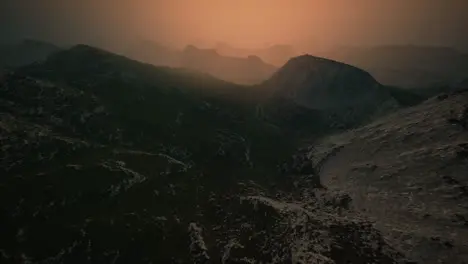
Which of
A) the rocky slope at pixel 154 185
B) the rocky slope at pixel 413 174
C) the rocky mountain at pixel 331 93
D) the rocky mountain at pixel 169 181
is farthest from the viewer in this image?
the rocky mountain at pixel 331 93

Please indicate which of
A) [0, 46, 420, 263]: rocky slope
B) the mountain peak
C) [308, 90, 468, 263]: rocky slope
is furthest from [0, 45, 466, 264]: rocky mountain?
the mountain peak

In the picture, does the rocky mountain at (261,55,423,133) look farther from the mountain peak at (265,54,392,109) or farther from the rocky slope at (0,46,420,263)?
the rocky slope at (0,46,420,263)

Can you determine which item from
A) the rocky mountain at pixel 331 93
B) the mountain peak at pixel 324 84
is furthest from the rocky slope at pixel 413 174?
the mountain peak at pixel 324 84

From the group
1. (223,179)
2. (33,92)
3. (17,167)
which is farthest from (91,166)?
(33,92)

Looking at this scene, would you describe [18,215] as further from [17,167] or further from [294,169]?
[294,169]

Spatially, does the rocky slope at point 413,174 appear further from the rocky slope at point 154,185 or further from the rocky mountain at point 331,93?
the rocky mountain at point 331,93

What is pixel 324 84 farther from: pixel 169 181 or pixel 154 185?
pixel 154 185
